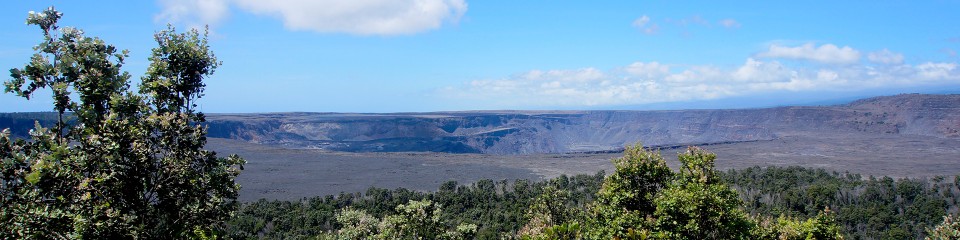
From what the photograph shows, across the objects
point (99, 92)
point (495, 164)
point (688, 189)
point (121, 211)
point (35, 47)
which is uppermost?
point (35, 47)

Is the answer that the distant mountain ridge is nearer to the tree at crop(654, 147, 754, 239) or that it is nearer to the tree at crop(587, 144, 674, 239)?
the tree at crop(587, 144, 674, 239)

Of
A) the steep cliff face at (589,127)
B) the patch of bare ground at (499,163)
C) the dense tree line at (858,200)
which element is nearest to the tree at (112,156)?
the dense tree line at (858,200)

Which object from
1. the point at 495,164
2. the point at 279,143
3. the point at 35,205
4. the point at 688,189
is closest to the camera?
the point at 35,205

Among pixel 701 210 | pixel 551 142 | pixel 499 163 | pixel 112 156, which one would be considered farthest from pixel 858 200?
pixel 551 142

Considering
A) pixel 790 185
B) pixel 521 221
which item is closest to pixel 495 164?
pixel 790 185

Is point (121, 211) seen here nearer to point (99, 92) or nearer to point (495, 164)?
point (99, 92)

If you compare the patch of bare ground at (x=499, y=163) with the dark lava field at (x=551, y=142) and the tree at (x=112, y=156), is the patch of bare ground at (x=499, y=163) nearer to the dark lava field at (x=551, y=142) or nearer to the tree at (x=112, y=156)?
the dark lava field at (x=551, y=142)
